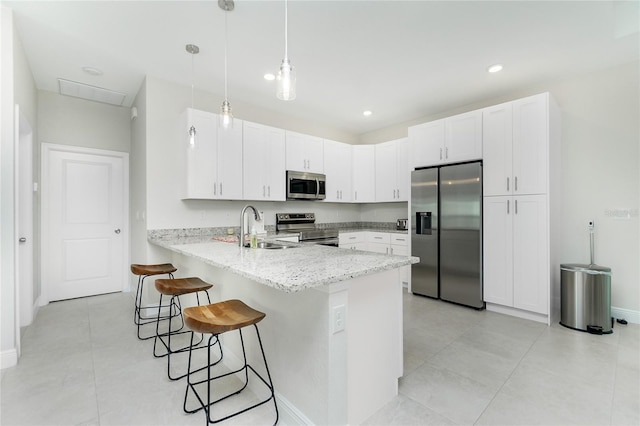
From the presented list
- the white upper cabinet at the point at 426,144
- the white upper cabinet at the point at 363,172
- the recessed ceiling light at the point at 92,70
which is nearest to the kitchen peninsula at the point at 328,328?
the white upper cabinet at the point at 426,144

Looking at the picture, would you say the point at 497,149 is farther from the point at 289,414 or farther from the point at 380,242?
the point at 289,414

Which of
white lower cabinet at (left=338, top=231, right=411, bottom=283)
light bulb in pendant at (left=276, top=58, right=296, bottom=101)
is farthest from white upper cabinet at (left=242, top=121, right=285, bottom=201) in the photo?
light bulb in pendant at (left=276, top=58, right=296, bottom=101)

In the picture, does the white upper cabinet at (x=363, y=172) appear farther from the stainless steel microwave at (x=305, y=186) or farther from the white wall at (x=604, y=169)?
the white wall at (x=604, y=169)

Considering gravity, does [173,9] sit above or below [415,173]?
above

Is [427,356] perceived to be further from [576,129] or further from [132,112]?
[132,112]


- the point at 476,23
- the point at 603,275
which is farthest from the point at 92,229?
the point at 603,275

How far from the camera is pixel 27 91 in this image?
3025 mm

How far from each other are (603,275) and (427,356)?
2056mm

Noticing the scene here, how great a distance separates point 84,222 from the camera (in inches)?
163

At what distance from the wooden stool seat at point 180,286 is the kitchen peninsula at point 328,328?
44 centimetres

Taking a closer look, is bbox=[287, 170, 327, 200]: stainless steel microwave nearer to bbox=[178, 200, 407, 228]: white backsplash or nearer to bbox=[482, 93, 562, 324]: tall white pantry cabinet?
bbox=[178, 200, 407, 228]: white backsplash

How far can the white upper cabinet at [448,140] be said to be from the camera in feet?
12.0

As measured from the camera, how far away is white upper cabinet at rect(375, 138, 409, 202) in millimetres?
4867

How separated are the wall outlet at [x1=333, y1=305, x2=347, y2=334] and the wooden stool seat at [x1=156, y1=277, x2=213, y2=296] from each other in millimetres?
1239
